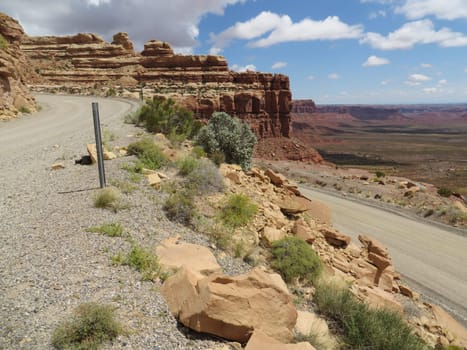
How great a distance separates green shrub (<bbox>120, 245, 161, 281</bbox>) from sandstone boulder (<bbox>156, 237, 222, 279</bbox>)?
0.16 metres

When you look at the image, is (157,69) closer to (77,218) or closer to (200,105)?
(200,105)

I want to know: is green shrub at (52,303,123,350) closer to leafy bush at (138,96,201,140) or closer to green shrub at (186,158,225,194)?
green shrub at (186,158,225,194)

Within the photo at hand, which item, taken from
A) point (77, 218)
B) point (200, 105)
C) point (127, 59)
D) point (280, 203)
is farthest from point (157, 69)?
point (77, 218)

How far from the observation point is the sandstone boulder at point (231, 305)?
3900 millimetres

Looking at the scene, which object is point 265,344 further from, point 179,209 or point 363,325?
point 179,209

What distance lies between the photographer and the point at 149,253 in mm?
5293

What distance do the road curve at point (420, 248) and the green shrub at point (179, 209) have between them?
9.64 metres

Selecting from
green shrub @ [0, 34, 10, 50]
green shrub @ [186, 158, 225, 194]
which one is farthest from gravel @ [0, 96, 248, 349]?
green shrub @ [0, 34, 10, 50]

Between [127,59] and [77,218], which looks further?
[127,59]

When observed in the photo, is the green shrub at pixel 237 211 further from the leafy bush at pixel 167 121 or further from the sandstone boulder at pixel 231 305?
the leafy bush at pixel 167 121

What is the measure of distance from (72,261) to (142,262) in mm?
1032

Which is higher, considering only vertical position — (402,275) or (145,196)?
(145,196)

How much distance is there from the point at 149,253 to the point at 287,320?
2509mm

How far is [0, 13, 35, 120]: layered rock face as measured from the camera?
59.5 ft
